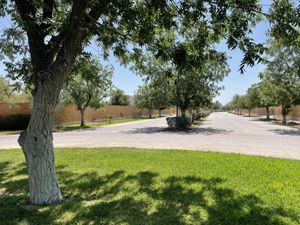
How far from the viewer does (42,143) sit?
217 inches

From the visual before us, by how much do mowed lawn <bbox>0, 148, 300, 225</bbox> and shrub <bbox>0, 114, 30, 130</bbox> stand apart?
66.7 feet

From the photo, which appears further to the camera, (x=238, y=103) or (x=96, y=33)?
(x=238, y=103)

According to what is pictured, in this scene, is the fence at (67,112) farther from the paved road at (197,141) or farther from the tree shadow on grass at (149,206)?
the tree shadow on grass at (149,206)

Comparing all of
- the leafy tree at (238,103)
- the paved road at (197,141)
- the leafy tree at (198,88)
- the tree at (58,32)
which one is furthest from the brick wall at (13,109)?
the leafy tree at (238,103)

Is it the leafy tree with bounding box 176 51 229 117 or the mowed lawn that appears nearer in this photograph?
the mowed lawn

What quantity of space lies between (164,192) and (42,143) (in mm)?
2451

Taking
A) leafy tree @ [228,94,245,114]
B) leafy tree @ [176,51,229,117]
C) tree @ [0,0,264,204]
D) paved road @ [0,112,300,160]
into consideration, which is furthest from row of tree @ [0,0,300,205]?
leafy tree @ [228,94,245,114]

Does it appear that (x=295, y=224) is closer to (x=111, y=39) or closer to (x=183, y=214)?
(x=183, y=214)

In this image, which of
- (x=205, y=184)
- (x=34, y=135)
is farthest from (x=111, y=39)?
(x=205, y=184)

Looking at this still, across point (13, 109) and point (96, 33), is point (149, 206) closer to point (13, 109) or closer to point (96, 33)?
point (96, 33)

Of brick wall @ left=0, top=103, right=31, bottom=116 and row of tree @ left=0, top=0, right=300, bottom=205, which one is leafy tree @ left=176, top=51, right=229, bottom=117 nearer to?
brick wall @ left=0, top=103, right=31, bottom=116

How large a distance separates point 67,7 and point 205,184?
5.04 m

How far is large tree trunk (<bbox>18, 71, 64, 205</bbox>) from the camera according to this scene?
18.0ft

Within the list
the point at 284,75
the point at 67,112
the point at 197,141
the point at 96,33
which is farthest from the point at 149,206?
the point at 67,112
